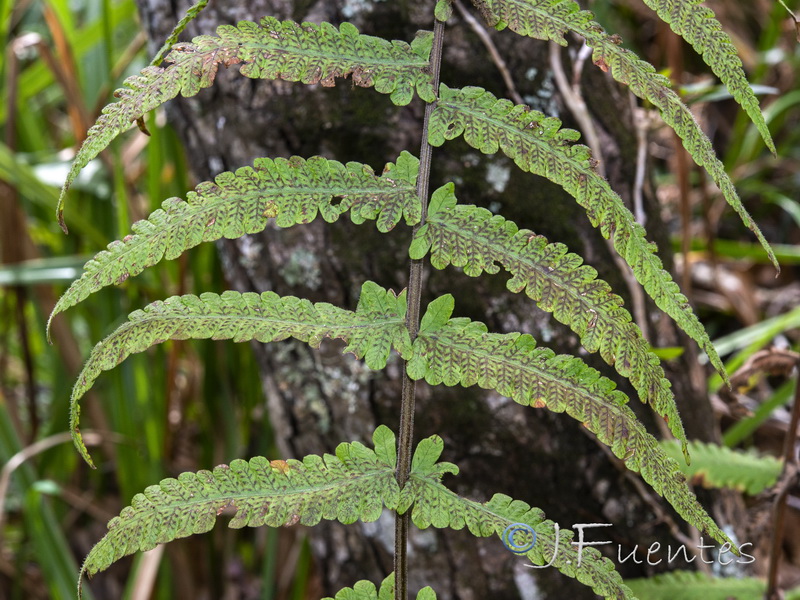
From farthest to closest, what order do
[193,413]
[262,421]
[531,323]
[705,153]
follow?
1. [193,413]
2. [262,421]
3. [531,323]
4. [705,153]

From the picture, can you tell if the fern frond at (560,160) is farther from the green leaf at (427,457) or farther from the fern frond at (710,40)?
the green leaf at (427,457)

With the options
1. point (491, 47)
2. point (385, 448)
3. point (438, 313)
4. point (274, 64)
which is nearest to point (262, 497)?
point (385, 448)

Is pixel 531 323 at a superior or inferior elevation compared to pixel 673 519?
superior

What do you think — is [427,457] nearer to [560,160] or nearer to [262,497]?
[262,497]

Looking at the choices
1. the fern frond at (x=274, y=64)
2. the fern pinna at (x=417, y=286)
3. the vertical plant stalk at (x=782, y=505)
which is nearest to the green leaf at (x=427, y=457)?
the fern pinna at (x=417, y=286)

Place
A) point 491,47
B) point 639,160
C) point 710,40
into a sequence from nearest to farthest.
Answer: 1. point 710,40
2. point 491,47
3. point 639,160

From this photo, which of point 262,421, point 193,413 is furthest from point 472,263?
point 193,413

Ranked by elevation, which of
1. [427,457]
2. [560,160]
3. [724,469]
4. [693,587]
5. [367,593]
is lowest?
[693,587]

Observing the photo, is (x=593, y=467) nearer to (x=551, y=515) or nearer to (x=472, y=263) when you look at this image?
(x=551, y=515)
